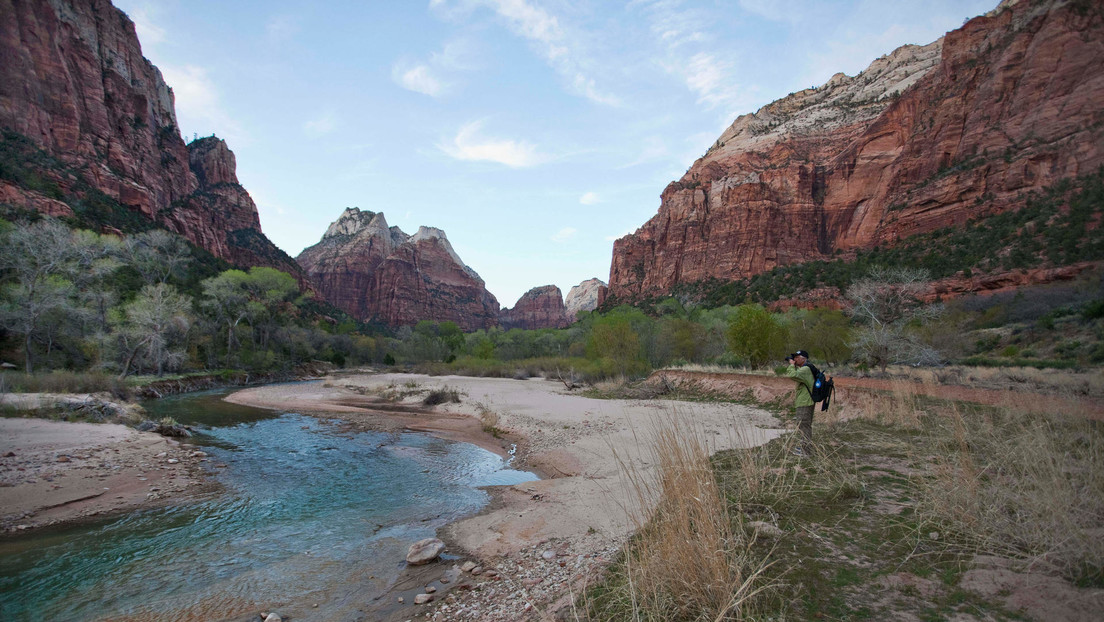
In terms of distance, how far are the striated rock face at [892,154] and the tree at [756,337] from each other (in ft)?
106

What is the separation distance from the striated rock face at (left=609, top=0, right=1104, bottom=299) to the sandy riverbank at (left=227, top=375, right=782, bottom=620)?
4739cm

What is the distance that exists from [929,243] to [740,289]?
23534 millimetres

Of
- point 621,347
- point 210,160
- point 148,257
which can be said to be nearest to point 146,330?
point 148,257

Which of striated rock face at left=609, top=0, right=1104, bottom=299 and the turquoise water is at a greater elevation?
striated rock face at left=609, top=0, right=1104, bottom=299

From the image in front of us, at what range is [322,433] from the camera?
15148 millimetres

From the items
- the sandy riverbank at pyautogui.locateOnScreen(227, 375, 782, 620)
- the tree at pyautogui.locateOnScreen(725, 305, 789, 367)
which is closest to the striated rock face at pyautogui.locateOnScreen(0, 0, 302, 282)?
the sandy riverbank at pyautogui.locateOnScreen(227, 375, 782, 620)

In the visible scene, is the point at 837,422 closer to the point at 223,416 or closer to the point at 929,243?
the point at 223,416

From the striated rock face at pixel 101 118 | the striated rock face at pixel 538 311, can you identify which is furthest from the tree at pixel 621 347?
the striated rock face at pixel 538 311

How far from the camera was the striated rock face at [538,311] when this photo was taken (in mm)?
188125

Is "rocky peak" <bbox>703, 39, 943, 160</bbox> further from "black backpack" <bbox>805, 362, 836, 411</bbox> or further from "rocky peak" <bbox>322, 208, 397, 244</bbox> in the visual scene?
"rocky peak" <bbox>322, 208, 397, 244</bbox>

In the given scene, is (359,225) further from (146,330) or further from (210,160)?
(146,330)

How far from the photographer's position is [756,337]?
24344 mm

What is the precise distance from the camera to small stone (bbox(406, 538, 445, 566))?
17.1 ft

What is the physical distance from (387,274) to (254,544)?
14140 cm
